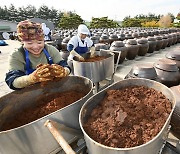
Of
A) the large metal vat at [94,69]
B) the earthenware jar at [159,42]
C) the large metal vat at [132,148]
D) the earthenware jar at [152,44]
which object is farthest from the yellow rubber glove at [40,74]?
the earthenware jar at [159,42]

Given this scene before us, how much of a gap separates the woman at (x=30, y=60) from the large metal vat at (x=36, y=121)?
5.0 inches

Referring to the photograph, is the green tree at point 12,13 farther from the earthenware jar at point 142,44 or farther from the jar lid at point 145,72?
the jar lid at point 145,72

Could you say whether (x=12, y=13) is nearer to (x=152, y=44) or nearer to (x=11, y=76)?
(x=152, y=44)

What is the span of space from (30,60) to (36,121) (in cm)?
101

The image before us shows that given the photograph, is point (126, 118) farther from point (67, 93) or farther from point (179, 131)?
point (179, 131)

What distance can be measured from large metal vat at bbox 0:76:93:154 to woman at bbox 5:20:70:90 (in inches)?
5.0

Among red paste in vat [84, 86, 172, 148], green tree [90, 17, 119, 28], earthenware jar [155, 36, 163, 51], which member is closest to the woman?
red paste in vat [84, 86, 172, 148]

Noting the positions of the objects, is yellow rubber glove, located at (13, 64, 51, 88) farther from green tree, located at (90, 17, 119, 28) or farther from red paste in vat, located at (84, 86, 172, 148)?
green tree, located at (90, 17, 119, 28)

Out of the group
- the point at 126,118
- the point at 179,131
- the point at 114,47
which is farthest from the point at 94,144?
the point at 114,47

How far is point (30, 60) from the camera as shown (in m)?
2.02

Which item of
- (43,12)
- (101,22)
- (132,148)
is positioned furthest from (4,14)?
(132,148)

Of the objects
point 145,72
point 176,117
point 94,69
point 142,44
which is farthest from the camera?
point 142,44

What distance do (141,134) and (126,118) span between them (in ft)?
0.54

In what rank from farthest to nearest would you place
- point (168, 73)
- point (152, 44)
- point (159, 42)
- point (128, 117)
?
point (159, 42) < point (152, 44) < point (168, 73) < point (128, 117)
